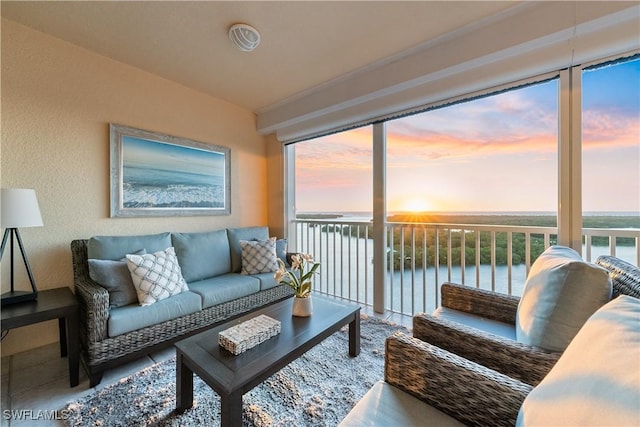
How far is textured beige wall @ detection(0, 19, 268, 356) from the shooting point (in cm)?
201

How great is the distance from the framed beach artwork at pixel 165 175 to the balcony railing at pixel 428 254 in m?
1.30

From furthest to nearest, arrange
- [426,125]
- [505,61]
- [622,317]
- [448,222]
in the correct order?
1. [426,125]
2. [448,222]
3. [505,61]
4. [622,317]

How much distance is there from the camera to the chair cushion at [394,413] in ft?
2.80

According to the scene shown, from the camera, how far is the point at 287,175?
12.4 feet

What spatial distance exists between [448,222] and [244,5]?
2.59 metres

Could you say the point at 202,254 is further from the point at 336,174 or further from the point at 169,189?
the point at 336,174

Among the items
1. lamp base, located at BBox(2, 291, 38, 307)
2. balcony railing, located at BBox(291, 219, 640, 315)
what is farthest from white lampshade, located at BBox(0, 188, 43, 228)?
balcony railing, located at BBox(291, 219, 640, 315)

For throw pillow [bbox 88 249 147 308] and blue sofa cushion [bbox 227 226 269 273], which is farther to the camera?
blue sofa cushion [bbox 227 226 269 273]

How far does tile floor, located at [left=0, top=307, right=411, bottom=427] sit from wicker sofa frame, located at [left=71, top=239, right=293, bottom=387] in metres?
0.11

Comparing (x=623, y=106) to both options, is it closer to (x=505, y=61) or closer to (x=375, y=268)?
(x=505, y=61)

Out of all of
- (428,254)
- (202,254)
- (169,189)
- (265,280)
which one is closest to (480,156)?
(428,254)

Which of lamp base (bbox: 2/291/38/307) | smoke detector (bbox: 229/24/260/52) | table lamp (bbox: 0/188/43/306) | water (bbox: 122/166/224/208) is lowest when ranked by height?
lamp base (bbox: 2/291/38/307)

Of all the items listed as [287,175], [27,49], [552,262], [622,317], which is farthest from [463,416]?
[27,49]

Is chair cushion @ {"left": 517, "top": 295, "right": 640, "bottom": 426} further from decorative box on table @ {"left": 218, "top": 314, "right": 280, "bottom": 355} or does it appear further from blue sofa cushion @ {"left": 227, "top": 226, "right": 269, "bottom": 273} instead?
blue sofa cushion @ {"left": 227, "top": 226, "right": 269, "bottom": 273}
